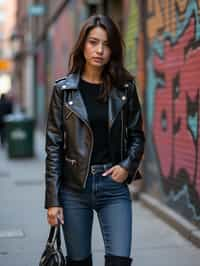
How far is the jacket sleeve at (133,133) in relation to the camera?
3.52m

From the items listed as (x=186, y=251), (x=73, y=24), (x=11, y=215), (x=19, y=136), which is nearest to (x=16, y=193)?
(x=11, y=215)

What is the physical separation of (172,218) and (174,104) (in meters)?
1.36

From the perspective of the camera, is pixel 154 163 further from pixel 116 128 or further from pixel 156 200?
pixel 116 128

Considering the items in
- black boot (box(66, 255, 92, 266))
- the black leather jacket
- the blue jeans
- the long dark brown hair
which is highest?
the long dark brown hair

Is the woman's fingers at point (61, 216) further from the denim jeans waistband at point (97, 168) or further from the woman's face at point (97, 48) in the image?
the woman's face at point (97, 48)

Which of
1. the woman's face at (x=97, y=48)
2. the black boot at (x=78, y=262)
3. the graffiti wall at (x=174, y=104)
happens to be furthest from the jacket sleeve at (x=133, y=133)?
the graffiti wall at (x=174, y=104)

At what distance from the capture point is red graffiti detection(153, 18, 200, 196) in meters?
6.53

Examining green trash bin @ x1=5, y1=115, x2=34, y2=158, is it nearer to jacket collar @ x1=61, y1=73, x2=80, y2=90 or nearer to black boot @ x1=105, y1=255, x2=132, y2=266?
jacket collar @ x1=61, y1=73, x2=80, y2=90

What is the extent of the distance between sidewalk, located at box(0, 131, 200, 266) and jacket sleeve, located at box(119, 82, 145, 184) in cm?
228

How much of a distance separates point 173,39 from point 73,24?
29.3ft

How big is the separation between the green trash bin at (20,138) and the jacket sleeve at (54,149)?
12334mm

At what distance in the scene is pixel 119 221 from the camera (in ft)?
11.3

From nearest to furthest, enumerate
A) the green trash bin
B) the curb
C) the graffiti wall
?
the curb < the graffiti wall < the green trash bin

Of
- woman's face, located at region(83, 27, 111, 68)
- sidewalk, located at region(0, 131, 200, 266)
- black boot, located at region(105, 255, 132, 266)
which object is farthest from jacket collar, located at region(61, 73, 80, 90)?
sidewalk, located at region(0, 131, 200, 266)
